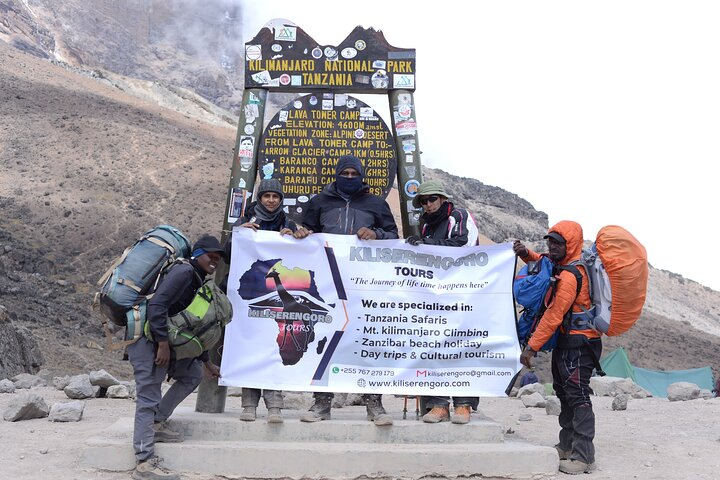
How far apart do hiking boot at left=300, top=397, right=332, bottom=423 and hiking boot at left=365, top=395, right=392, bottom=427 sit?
352 millimetres

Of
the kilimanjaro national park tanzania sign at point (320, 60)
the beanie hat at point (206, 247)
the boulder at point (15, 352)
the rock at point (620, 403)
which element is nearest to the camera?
the beanie hat at point (206, 247)

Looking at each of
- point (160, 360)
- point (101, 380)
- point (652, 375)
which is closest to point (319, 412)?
point (160, 360)

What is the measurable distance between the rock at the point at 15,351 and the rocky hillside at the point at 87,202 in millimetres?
63

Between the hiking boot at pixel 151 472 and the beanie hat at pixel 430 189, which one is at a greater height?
the beanie hat at pixel 430 189

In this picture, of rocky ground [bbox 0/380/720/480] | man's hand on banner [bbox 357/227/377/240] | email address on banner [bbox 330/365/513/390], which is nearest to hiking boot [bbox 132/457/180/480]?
rocky ground [bbox 0/380/720/480]

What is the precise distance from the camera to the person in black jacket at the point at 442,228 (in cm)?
698

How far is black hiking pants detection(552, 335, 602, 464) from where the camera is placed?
6727 mm

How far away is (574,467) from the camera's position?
6.65 m

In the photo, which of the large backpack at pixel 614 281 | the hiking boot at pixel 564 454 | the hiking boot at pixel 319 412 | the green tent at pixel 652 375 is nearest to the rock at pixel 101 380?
the hiking boot at pixel 319 412

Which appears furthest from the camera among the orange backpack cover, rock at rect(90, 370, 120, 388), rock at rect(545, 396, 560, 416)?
rock at rect(90, 370, 120, 388)

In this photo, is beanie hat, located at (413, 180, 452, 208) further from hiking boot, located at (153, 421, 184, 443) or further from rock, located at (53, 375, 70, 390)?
rock, located at (53, 375, 70, 390)

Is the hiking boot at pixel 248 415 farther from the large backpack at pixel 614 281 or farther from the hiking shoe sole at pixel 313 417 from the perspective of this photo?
the large backpack at pixel 614 281

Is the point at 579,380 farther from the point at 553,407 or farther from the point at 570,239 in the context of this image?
the point at 553,407

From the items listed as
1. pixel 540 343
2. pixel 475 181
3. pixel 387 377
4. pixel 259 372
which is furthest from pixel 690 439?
pixel 475 181
